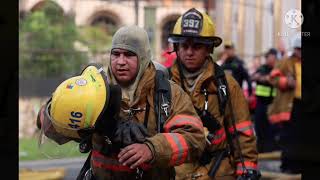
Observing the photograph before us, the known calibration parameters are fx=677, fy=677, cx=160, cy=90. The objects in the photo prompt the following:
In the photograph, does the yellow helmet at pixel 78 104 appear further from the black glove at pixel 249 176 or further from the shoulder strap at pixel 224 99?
the black glove at pixel 249 176

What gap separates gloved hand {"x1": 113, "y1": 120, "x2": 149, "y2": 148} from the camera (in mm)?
3006

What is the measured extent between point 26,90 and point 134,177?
9337 mm

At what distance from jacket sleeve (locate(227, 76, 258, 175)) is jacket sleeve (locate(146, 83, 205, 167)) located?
117 centimetres

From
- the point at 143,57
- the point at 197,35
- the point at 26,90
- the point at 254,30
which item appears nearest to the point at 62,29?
the point at 26,90

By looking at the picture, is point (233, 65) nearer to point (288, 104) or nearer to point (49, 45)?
point (288, 104)

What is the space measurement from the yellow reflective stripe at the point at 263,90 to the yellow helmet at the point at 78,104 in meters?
6.74

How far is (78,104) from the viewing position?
288cm

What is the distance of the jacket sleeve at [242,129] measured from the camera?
444 cm

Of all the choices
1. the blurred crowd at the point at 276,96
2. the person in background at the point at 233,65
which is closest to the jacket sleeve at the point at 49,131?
the blurred crowd at the point at 276,96

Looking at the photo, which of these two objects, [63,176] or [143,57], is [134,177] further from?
[63,176]

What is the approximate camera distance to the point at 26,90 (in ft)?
40.1

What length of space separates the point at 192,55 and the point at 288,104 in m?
4.48

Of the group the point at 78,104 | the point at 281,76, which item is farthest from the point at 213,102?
the point at 281,76

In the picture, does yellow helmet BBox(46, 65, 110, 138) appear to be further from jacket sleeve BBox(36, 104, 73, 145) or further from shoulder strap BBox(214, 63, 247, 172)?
shoulder strap BBox(214, 63, 247, 172)
